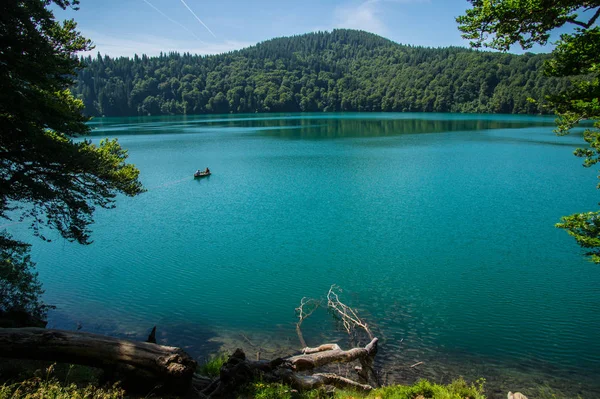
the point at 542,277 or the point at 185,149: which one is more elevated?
the point at 185,149

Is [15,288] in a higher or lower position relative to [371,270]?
higher

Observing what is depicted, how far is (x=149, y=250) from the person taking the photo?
22234 mm

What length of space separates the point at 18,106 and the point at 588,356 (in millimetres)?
17270

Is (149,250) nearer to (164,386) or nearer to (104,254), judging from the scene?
(104,254)

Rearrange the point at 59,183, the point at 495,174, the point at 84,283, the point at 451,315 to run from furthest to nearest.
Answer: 1. the point at 495,174
2. the point at 84,283
3. the point at 451,315
4. the point at 59,183

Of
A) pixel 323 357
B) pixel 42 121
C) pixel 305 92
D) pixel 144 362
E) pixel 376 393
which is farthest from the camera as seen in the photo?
pixel 305 92

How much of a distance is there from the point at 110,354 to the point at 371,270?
1315 centimetres

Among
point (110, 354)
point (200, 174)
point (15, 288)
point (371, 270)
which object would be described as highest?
point (110, 354)

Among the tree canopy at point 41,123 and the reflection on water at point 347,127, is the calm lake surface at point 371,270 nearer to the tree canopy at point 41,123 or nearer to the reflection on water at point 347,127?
the tree canopy at point 41,123

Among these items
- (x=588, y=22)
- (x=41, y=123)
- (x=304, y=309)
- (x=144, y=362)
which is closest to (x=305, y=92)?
(x=304, y=309)

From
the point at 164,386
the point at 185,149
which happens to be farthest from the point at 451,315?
the point at 185,149

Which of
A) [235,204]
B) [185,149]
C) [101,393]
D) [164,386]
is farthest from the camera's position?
[185,149]

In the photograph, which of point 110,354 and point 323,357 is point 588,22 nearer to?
point 323,357

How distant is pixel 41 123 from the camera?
1125 cm
